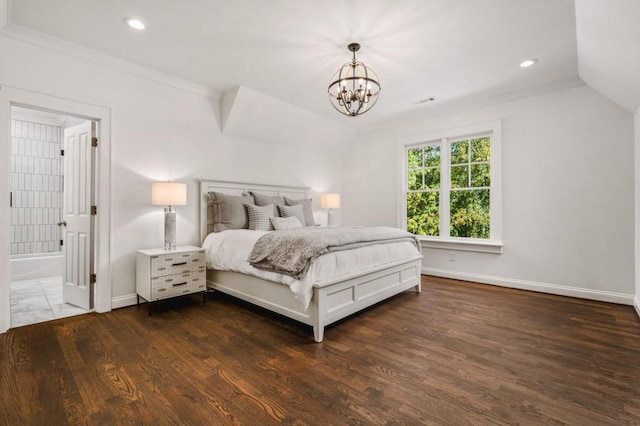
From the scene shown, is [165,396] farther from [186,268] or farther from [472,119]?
[472,119]

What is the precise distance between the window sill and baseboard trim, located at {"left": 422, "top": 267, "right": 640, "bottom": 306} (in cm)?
36

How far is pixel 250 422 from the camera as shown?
148 centimetres

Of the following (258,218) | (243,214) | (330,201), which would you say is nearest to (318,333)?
(258,218)

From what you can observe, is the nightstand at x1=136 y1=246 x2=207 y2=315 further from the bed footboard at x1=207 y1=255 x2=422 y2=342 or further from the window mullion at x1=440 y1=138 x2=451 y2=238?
the window mullion at x1=440 y1=138 x2=451 y2=238

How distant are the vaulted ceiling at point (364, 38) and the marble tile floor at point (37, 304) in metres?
2.66

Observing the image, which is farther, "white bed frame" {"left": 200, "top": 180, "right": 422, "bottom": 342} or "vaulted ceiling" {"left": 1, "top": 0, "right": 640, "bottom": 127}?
"white bed frame" {"left": 200, "top": 180, "right": 422, "bottom": 342}

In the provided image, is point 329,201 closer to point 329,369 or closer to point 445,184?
point 445,184

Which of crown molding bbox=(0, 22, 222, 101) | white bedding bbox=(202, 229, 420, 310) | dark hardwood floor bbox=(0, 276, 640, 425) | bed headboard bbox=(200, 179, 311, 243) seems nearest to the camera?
dark hardwood floor bbox=(0, 276, 640, 425)

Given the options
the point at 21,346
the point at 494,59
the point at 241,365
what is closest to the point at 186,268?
the point at 21,346

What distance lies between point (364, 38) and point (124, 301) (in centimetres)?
364

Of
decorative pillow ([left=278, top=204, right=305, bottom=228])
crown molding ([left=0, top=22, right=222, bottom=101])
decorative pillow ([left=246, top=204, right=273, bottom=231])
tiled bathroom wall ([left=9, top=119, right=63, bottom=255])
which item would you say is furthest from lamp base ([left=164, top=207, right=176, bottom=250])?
tiled bathroom wall ([left=9, top=119, right=63, bottom=255])

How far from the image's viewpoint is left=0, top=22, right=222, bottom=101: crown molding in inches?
102

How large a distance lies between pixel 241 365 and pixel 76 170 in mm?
2923

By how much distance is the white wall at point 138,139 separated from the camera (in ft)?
→ 9.04
